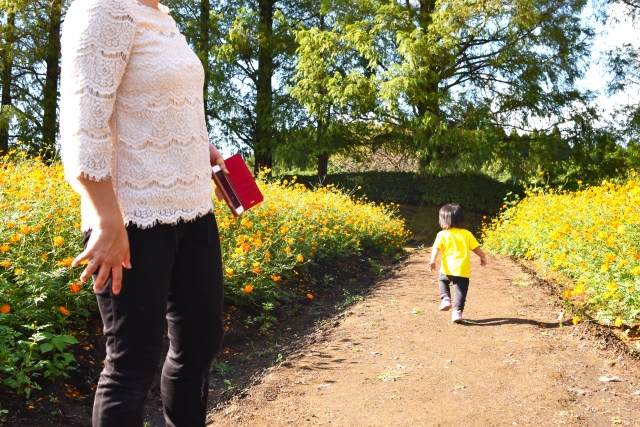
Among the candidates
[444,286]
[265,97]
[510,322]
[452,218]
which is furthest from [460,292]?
[265,97]

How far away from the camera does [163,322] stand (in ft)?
5.05

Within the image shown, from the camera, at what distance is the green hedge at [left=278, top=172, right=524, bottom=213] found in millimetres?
17141

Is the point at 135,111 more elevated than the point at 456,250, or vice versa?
the point at 135,111

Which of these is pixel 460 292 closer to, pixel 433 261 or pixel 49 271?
pixel 433 261

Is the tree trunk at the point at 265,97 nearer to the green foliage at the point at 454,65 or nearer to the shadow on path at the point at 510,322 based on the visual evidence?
the green foliage at the point at 454,65

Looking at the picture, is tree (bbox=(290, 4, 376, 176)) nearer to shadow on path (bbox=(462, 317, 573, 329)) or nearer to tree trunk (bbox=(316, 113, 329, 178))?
tree trunk (bbox=(316, 113, 329, 178))

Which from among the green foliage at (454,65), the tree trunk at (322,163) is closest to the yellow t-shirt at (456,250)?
the green foliage at (454,65)

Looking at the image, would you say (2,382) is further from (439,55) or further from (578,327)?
(439,55)

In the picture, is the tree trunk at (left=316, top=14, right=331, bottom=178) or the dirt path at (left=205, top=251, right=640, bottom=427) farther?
the tree trunk at (left=316, top=14, right=331, bottom=178)

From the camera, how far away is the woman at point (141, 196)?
4.56ft

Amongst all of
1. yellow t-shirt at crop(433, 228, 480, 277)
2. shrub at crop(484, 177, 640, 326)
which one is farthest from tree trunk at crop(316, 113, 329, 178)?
yellow t-shirt at crop(433, 228, 480, 277)

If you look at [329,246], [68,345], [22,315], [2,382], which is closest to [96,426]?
[2,382]

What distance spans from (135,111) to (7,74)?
48.6ft

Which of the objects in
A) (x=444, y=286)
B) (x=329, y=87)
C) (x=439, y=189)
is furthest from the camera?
(x=439, y=189)
